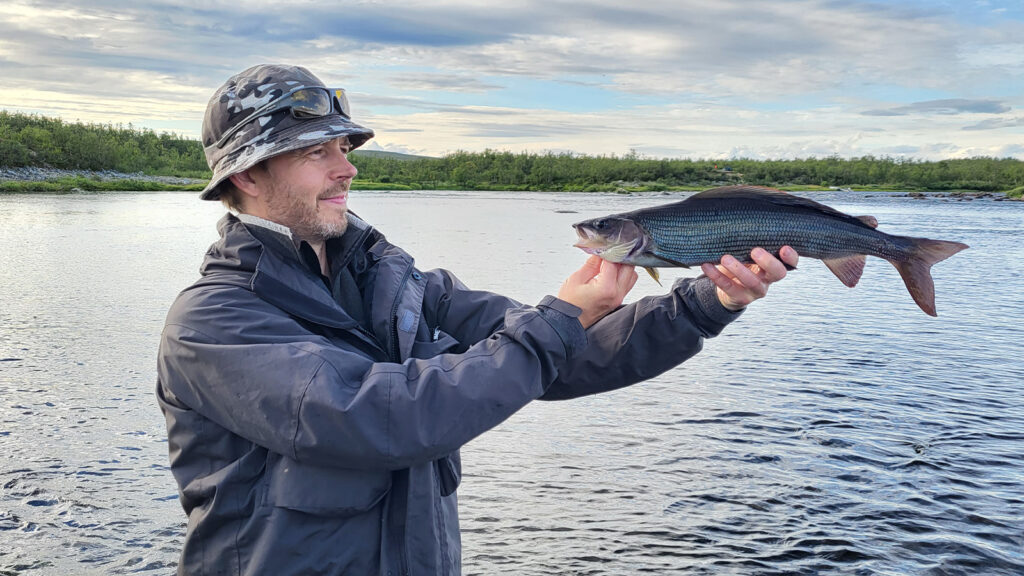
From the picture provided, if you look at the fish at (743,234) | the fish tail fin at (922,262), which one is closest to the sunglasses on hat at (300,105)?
the fish at (743,234)

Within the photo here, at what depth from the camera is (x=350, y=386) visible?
8.88ft

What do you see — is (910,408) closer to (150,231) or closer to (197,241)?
(197,241)

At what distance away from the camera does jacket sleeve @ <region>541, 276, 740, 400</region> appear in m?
3.50

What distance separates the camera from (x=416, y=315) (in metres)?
3.29

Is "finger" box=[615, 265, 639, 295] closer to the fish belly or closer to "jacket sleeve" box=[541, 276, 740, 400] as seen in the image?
the fish belly

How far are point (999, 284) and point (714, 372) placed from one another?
1076cm

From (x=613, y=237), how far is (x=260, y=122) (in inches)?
56.1

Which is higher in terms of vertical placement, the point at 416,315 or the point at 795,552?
the point at 416,315

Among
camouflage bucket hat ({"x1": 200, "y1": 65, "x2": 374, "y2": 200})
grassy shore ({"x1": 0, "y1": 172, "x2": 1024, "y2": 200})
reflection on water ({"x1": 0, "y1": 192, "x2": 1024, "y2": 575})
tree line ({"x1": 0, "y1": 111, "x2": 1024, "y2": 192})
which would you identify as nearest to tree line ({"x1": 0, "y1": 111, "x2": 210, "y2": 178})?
tree line ({"x1": 0, "y1": 111, "x2": 1024, "y2": 192})

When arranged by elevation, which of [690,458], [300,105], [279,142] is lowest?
[690,458]

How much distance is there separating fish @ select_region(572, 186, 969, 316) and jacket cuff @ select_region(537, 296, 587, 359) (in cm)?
41

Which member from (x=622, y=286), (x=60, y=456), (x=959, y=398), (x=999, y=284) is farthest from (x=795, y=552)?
(x=999, y=284)

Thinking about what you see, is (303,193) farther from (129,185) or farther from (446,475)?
(129,185)

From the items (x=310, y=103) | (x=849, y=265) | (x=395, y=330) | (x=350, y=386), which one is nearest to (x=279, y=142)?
(x=310, y=103)
